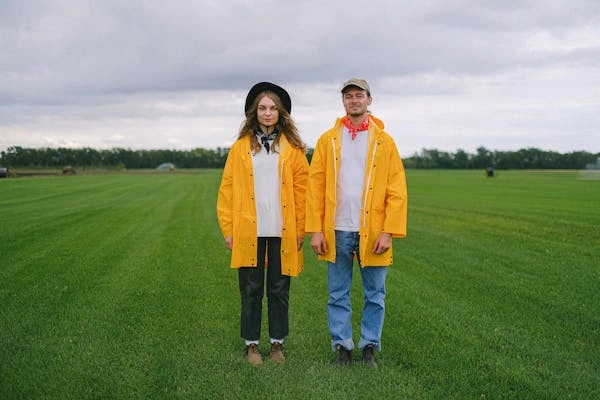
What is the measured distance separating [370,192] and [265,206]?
0.93 metres

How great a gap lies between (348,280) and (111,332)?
8.79 ft

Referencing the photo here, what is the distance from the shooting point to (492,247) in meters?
11.6

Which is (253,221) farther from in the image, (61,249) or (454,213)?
(454,213)

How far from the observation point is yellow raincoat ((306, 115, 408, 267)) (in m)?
4.68

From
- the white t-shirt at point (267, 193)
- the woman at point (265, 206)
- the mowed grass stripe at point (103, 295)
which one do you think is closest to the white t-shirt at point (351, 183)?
the woman at point (265, 206)

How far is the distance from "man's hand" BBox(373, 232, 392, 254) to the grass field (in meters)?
1.03

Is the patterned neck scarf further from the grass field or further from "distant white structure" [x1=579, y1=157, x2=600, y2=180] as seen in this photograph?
"distant white structure" [x1=579, y1=157, x2=600, y2=180]

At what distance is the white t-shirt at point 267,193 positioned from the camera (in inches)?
194

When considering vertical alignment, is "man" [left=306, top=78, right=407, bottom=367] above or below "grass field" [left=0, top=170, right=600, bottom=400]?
above

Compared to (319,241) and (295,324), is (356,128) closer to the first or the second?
(319,241)

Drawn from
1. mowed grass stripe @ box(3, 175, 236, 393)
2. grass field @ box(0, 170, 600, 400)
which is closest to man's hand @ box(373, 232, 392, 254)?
grass field @ box(0, 170, 600, 400)

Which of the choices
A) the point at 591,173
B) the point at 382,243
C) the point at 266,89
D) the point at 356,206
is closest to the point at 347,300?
the point at 382,243

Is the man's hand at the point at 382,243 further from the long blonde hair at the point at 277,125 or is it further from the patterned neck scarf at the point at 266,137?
the patterned neck scarf at the point at 266,137

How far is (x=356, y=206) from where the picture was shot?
474 cm
